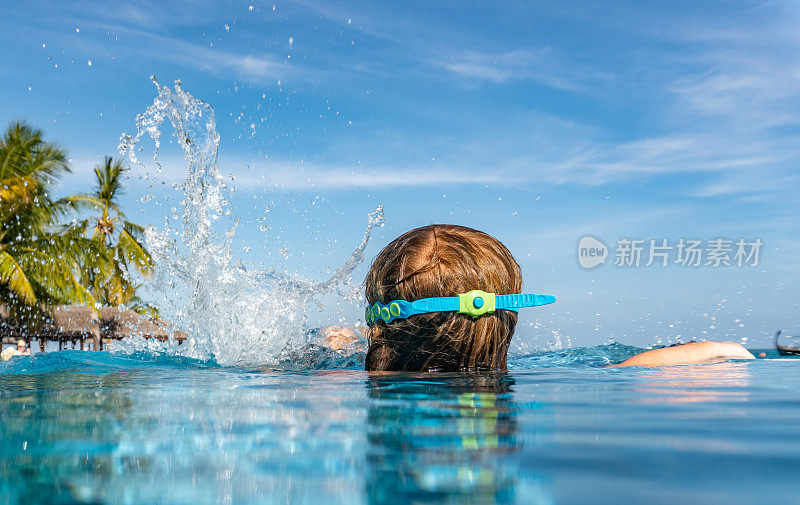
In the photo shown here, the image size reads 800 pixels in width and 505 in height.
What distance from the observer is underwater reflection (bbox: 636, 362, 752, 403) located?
2287mm

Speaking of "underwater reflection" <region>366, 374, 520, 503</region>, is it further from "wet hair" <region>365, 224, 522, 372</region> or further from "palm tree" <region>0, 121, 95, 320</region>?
"palm tree" <region>0, 121, 95, 320</region>

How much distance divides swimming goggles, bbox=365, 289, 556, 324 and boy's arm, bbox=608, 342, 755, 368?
1203 mm

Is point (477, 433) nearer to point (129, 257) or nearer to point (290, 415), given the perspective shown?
Result: point (290, 415)

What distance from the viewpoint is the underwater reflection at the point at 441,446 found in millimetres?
895

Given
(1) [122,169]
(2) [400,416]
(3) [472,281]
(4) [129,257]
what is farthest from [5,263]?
(2) [400,416]

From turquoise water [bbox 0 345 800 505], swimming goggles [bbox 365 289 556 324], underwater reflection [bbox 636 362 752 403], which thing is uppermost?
swimming goggles [bbox 365 289 556 324]

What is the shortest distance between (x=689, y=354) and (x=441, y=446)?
3.99 meters

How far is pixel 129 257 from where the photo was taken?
24.8 meters

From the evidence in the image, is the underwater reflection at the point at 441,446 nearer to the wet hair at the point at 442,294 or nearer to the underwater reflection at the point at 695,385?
the underwater reflection at the point at 695,385

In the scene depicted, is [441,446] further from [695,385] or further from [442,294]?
[442,294]

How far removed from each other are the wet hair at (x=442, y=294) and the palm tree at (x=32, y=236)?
16831mm

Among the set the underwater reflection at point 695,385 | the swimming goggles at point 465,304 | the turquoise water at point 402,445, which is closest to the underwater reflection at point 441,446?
the turquoise water at point 402,445

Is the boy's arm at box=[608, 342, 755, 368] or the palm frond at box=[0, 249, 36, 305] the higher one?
the palm frond at box=[0, 249, 36, 305]

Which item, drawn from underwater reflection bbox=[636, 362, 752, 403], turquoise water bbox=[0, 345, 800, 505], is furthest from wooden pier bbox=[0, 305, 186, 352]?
turquoise water bbox=[0, 345, 800, 505]
